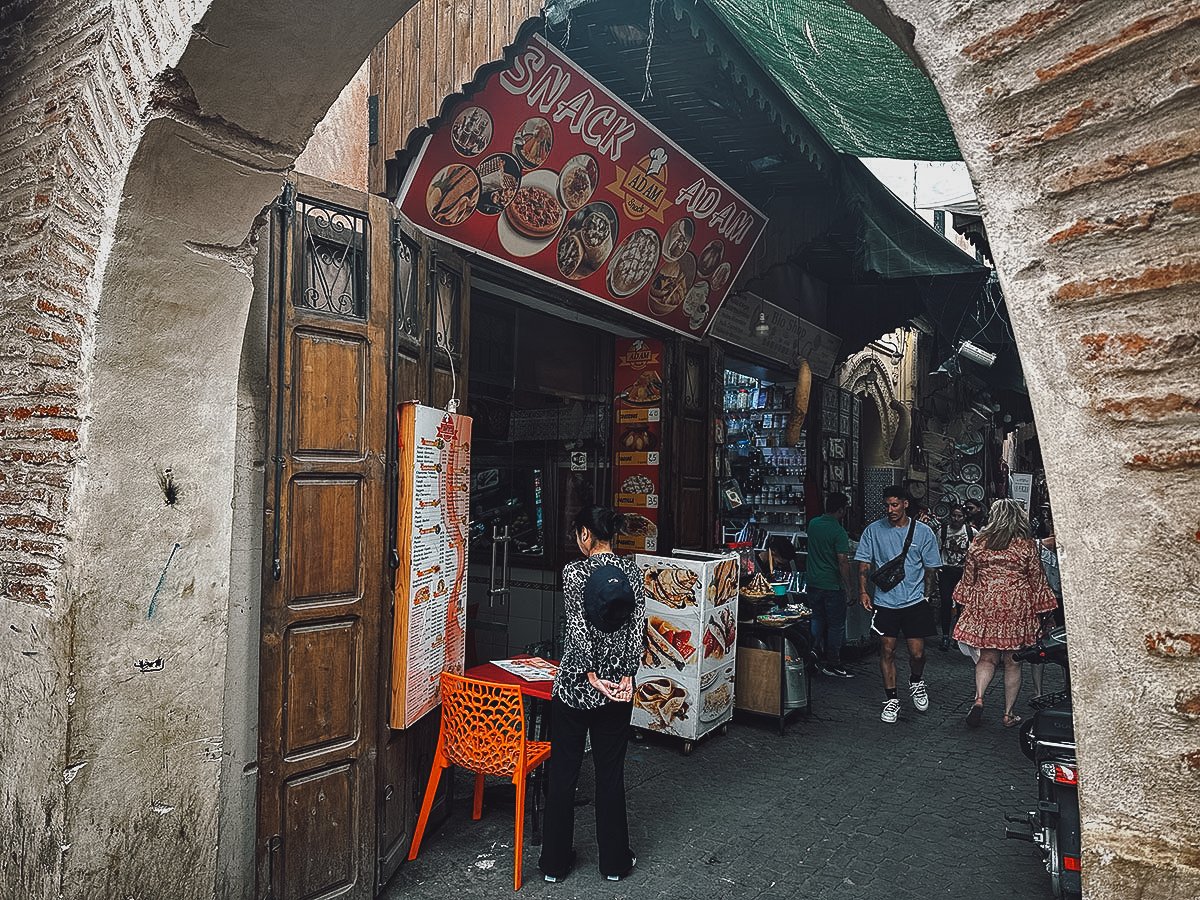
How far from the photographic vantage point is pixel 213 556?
3.33 m

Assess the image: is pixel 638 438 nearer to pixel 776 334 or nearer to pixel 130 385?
pixel 776 334

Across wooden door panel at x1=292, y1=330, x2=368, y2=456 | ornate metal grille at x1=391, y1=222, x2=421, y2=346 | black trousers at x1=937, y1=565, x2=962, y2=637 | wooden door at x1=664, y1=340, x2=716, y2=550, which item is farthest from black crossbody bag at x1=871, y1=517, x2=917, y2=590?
wooden door panel at x1=292, y1=330, x2=368, y2=456

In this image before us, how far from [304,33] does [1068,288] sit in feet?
7.52

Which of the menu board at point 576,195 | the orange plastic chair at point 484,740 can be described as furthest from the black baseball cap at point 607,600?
the menu board at point 576,195

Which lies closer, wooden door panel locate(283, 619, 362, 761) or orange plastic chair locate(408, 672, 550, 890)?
wooden door panel locate(283, 619, 362, 761)

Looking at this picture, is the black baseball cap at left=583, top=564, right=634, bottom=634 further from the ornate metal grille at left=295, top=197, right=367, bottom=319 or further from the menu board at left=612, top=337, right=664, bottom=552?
the menu board at left=612, top=337, right=664, bottom=552

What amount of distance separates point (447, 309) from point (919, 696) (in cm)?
503

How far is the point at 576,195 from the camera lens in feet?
17.3

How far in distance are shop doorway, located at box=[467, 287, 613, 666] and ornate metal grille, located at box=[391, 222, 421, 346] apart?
2709 millimetres

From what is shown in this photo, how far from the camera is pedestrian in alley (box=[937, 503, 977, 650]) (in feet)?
34.1

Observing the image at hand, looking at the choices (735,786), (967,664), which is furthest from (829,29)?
(967,664)

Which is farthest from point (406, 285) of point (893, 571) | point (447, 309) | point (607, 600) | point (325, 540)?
point (893, 571)

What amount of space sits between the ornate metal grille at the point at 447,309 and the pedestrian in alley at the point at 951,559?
6705 mm

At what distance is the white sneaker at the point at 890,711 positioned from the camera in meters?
A: 6.71
